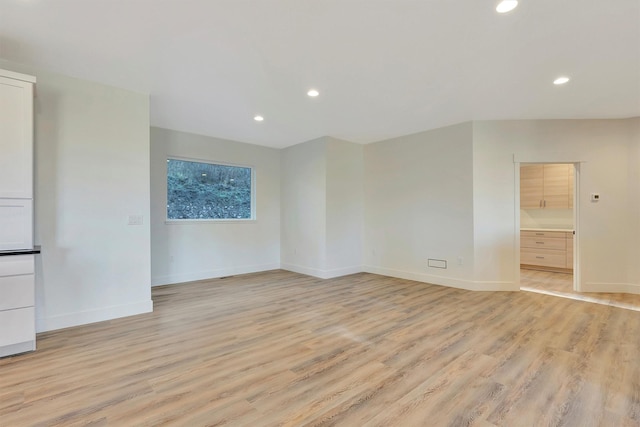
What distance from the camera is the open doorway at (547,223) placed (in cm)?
574

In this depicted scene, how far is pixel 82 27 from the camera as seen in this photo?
7.60 feet

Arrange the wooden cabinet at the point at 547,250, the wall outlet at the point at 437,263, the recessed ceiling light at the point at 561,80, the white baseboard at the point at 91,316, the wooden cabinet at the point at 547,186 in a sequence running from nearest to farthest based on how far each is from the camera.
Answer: the white baseboard at the point at 91,316, the recessed ceiling light at the point at 561,80, the wall outlet at the point at 437,263, the wooden cabinet at the point at 547,250, the wooden cabinet at the point at 547,186

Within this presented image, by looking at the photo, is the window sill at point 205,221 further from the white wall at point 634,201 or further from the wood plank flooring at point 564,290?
the white wall at point 634,201

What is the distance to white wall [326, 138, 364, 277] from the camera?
5.49m

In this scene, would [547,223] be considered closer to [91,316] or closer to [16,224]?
[91,316]

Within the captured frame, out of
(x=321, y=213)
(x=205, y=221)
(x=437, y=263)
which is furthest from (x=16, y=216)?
(x=437, y=263)

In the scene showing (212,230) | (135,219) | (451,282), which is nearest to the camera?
(135,219)

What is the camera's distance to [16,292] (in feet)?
7.97

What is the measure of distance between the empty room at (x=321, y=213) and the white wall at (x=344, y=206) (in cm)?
6

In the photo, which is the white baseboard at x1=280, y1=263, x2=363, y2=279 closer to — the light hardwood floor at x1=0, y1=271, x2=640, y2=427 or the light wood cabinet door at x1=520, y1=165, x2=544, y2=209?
the light hardwood floor at x1=0, y1=271, x2=640, y2=427

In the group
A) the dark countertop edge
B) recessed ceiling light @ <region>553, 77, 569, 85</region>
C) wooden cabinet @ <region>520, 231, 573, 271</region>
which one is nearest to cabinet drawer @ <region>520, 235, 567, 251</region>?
wooden cabinet @ <region>520, 231, 573, 271</region>

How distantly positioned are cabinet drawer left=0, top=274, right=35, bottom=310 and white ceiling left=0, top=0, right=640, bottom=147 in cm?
201

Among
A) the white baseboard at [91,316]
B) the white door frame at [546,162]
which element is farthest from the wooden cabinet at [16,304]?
the white door frame at [546,162]

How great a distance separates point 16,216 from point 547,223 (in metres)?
8.50
